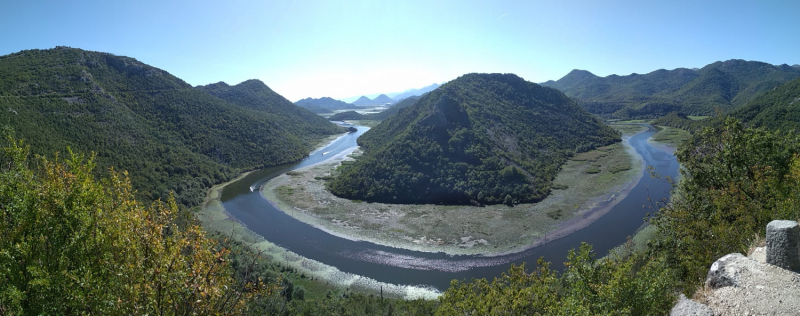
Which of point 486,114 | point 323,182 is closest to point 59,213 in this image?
point 323,182

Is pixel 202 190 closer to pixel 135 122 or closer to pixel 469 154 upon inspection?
pixel 135 122

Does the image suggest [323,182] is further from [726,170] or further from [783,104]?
[783,104]

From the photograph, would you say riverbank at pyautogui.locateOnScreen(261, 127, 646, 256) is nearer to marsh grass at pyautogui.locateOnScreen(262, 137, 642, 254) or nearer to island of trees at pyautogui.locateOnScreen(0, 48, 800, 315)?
marsh grass at pyautogui.locateOnScreen(262, 137, 642, 254)

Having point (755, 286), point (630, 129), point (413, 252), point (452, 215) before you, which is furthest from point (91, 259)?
point (630, 129)

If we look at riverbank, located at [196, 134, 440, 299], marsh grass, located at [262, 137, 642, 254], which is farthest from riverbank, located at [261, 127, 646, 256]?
riverbank, located at [196, 134, 440, 299]

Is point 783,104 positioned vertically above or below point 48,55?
below

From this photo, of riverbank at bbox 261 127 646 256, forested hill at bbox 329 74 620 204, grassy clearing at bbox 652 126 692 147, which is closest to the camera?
riverbank at bbox 261 127 646 256

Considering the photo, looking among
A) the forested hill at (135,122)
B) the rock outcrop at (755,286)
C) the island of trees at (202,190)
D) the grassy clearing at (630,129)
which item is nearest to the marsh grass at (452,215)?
the island of trees at (202,190)
